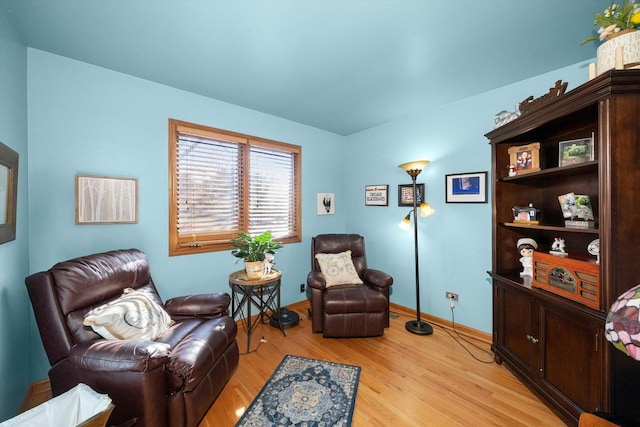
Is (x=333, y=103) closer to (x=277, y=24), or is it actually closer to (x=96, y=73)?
(x=277, y=24)

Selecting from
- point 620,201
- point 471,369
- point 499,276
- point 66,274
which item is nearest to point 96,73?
point 66,274

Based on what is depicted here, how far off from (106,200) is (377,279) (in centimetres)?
273

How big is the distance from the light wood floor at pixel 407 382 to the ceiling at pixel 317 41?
2.60m

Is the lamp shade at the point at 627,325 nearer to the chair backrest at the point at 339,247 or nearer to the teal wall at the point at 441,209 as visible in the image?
the teal wall at the point at 441,209

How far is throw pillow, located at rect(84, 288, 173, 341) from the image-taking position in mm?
1452

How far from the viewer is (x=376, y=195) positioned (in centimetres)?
351

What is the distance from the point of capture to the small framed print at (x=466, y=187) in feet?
8.19

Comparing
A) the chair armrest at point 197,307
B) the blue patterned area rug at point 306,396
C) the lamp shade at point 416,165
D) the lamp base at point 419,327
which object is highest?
the lamp shade at point 416,165

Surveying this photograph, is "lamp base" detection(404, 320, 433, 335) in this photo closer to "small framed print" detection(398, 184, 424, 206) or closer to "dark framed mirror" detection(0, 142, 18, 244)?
"small framed print" detection(398, 184, 424, 206)

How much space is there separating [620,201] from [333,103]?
7.88 ft

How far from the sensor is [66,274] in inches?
59.6

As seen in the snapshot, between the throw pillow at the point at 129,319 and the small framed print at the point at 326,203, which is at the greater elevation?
the small framed print at the point at 326,203

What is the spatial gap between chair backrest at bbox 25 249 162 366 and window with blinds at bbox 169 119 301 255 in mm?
619

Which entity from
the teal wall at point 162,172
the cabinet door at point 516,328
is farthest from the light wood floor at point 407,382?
the teal wall at point 162,172
